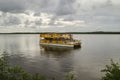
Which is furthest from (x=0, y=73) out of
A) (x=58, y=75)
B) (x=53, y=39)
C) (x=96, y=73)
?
(x=53, y=39)

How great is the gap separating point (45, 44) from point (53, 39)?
14.3 ft

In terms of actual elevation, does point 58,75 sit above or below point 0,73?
below

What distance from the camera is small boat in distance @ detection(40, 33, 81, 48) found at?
8036cm

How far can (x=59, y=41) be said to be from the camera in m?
→ 83.7

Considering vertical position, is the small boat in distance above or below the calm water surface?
above

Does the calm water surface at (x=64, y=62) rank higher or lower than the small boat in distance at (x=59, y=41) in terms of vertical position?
lower

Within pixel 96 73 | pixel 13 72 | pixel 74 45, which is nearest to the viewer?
pixel 13 72

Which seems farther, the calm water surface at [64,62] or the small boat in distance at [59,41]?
the small boat in distance at [59,41]

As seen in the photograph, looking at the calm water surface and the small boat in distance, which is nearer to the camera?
the calm water surface

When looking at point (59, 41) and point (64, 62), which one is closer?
point (64, 62)

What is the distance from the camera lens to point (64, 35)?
273 ft

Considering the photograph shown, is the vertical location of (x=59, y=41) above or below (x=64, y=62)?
above

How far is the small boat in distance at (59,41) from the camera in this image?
3164 inches

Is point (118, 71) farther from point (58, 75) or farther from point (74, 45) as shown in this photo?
point (74, 45)
